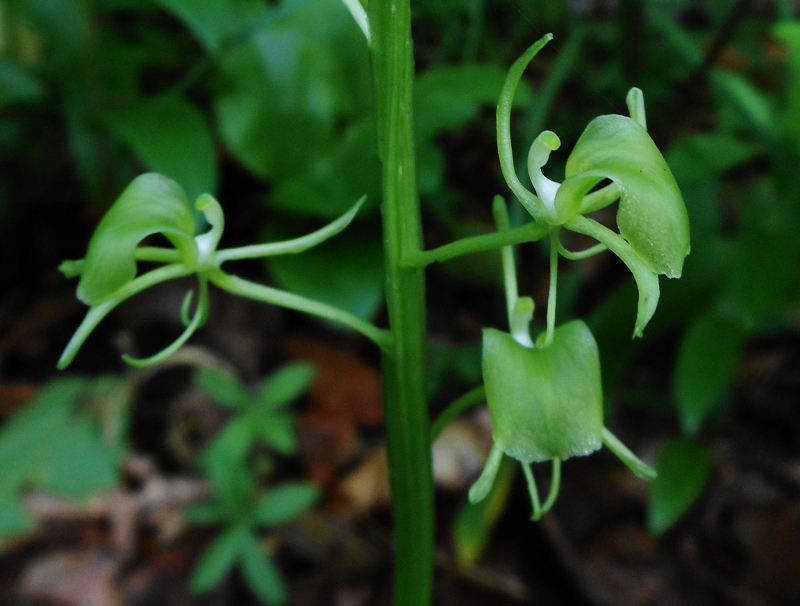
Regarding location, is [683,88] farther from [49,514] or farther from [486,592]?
[49,514]

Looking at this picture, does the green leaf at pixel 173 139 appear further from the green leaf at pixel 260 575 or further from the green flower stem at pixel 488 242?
the green flower stem at pixel 488 242

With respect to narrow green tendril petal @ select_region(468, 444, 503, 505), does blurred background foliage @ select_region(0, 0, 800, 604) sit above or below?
above

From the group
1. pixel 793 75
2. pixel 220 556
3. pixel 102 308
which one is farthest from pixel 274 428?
pixel 793 75

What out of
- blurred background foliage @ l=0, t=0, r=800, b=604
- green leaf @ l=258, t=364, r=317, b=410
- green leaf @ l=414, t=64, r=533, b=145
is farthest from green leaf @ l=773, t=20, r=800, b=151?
green leaf @ l=258, t=364, r=317, b=410

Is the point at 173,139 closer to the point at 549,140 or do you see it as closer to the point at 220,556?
the point at 220,556

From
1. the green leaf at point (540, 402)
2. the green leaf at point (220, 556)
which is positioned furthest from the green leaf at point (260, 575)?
the green leaf at point (540, 402)

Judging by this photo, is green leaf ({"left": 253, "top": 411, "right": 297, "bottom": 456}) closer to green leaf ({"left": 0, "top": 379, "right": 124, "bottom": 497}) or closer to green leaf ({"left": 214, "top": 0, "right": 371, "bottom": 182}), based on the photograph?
green leaf ({"left": 0, "top": 379, "right": 124, "bottom": 497})

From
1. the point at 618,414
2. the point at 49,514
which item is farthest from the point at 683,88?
the point at 49,514
